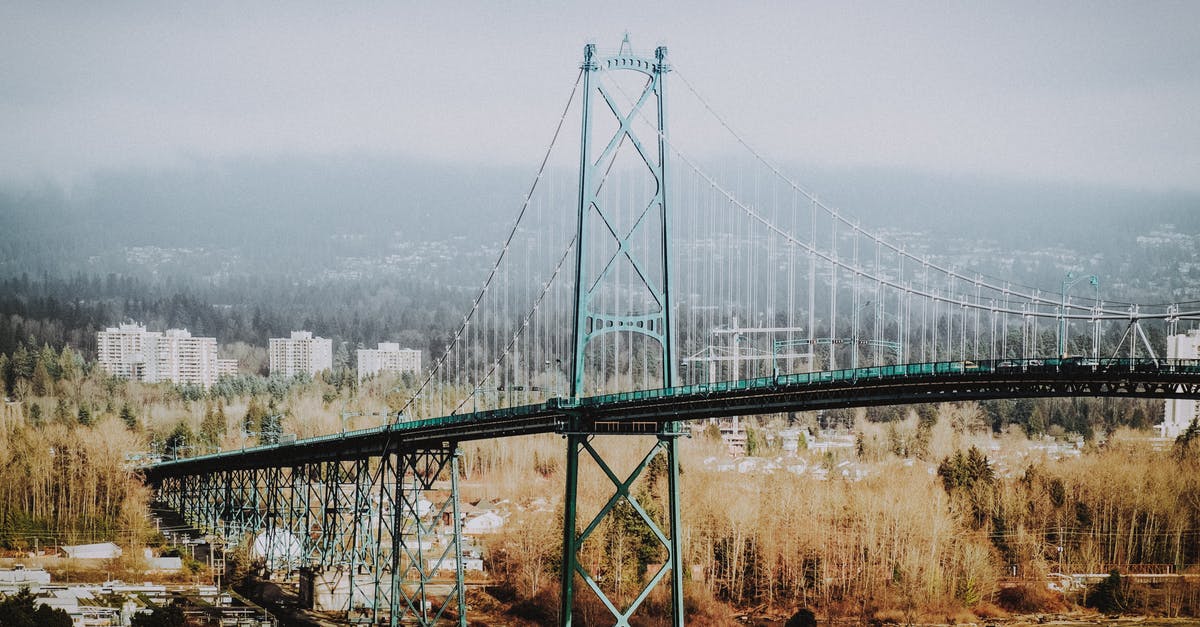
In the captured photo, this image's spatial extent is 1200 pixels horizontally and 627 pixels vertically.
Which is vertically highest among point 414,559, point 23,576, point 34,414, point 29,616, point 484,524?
point 34,414

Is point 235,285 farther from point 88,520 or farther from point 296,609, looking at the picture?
point 296,609

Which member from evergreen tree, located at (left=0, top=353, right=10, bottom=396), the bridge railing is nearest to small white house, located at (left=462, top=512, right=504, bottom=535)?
the bridge railing

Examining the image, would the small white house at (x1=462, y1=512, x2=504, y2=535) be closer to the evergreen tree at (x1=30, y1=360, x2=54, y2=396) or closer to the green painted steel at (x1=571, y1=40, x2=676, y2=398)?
Result: the green painted steel at (x1=571, y1=40, x2=676, y2=398)

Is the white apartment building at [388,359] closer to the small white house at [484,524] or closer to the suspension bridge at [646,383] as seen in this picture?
the suspension bridge at [646,383]

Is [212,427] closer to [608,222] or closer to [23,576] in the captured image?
[23,576]

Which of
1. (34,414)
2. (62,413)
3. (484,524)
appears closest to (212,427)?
(62,413)

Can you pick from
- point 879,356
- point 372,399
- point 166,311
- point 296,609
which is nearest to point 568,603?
point 296,609
